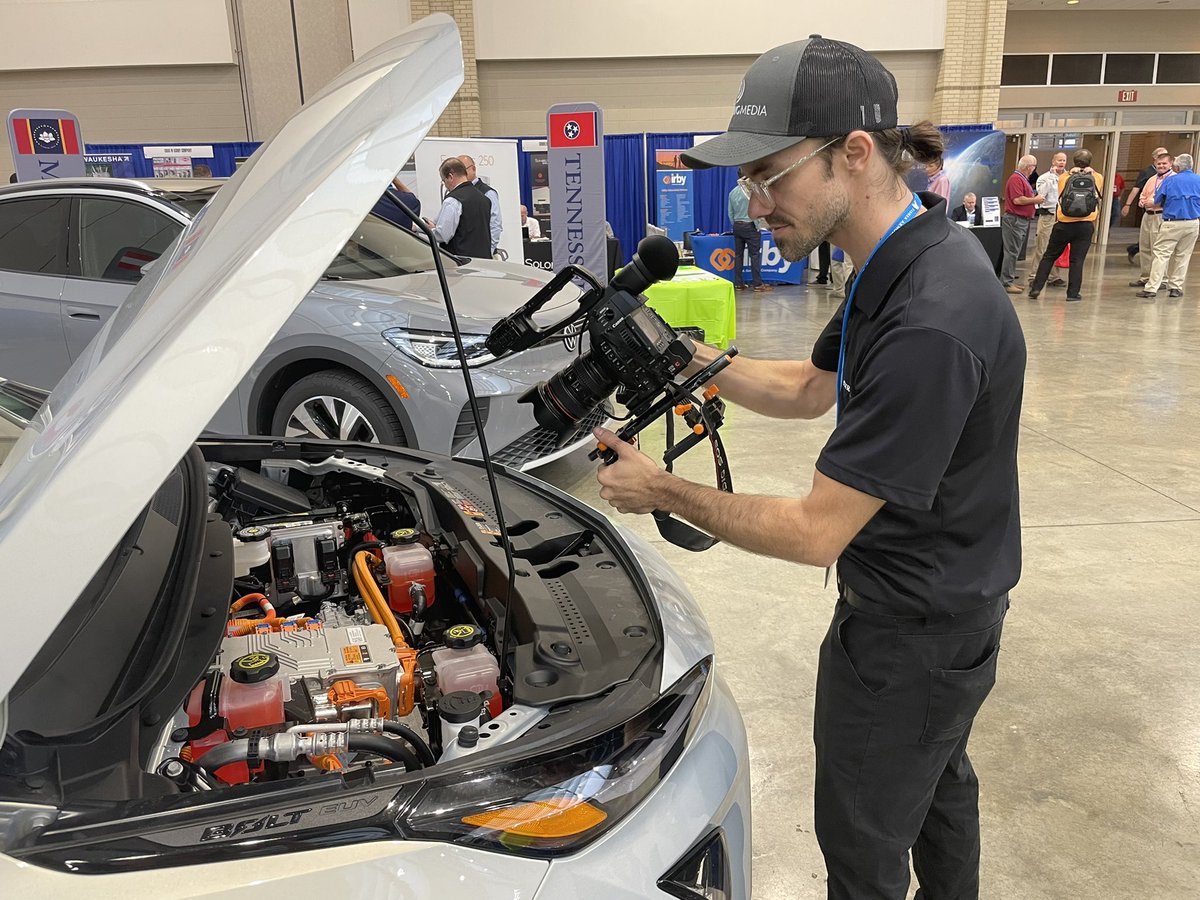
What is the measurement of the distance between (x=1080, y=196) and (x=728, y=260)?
15.5ft

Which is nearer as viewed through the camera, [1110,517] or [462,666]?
[462,666]

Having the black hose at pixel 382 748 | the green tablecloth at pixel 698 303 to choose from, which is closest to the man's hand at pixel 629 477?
the black hose at pixel 382 748

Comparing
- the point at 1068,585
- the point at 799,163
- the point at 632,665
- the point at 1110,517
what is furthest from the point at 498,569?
the point at 1110,517

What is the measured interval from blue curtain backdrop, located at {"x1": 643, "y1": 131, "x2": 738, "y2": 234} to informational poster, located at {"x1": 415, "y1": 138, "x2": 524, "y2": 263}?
4667 millimetres

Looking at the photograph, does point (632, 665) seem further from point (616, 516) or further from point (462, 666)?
point (616, 516)

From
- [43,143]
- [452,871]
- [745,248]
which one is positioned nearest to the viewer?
[452,871]

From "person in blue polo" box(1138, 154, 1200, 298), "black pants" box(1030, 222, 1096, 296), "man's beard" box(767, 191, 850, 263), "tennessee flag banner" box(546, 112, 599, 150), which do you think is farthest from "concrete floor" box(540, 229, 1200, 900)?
"person in blue polo" box(1138, 154, 1200, 298)

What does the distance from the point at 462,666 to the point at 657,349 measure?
0.65 meters

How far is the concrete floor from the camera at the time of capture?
231 centimetres

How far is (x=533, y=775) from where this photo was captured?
123 cm

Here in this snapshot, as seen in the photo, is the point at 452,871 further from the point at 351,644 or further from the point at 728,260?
the point at 728,260

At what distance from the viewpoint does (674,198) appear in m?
15.6

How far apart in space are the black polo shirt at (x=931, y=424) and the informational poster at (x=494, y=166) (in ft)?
34.7

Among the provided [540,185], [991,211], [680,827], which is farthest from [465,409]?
[991,211]
